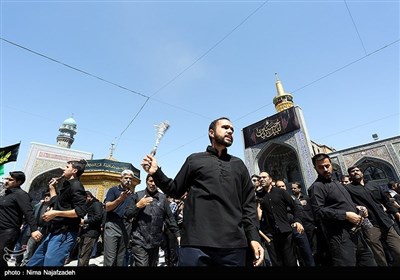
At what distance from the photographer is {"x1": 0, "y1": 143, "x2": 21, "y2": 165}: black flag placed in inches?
475

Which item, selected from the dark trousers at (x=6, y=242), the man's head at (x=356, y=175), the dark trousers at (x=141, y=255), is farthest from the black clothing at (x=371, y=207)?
the dark trousers at (x=6, y=242)

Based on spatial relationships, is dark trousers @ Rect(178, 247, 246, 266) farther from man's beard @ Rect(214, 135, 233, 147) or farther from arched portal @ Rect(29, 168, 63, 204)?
arched portal @ Rect(29, 168, 63, 204)

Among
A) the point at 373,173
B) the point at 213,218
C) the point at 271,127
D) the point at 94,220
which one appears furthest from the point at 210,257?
the point at 373,173

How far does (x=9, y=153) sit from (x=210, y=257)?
15.9 m

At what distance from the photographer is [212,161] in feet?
5.80

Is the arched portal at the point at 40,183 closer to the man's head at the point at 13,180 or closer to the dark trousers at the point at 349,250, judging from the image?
Result: the man's head at the point at 13,180

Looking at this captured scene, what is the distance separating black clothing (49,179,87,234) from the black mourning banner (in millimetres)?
20082

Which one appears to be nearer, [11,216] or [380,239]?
[11,216]

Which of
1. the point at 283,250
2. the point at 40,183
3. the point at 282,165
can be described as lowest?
the point at 283,250

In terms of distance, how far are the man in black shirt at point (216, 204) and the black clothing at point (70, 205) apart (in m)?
1.61

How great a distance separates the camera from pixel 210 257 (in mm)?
1375

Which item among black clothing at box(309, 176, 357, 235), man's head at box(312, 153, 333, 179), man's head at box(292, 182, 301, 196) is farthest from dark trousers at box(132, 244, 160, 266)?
man's head at box(292, 182, 301, 196)

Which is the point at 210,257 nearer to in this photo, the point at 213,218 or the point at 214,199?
the point at 213,218

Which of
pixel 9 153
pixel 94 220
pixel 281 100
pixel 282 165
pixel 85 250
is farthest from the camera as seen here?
pixel 281 100
